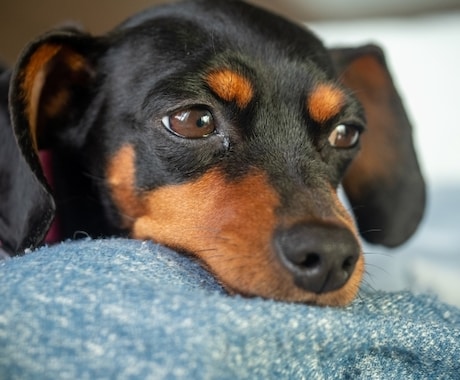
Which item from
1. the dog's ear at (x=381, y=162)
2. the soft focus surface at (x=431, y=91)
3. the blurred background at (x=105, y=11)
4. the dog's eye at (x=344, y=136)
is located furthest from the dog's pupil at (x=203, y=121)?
the blurred background at (x=105, y=11)

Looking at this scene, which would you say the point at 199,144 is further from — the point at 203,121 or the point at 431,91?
the point at 431,91

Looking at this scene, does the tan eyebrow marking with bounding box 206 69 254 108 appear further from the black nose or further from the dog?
the black nose

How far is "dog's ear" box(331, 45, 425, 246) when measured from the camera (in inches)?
70.1

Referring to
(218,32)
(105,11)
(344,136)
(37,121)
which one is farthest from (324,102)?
(105,11)

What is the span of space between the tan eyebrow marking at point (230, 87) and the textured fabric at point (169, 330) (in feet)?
1.18

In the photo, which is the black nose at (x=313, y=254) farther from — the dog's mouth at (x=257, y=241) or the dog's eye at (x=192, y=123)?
the dog's eye at (x=192, y=123)

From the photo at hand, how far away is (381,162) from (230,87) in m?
0.72

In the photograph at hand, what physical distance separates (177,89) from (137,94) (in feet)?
0.38

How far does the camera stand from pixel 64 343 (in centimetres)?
79

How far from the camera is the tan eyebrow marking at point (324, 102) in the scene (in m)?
1.35

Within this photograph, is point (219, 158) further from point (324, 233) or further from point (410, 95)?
point (410, 95)

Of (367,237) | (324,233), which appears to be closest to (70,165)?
(324,233)

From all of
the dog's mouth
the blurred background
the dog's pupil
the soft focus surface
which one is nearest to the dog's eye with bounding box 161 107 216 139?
the dog's pupil

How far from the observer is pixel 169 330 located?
0.79 m
